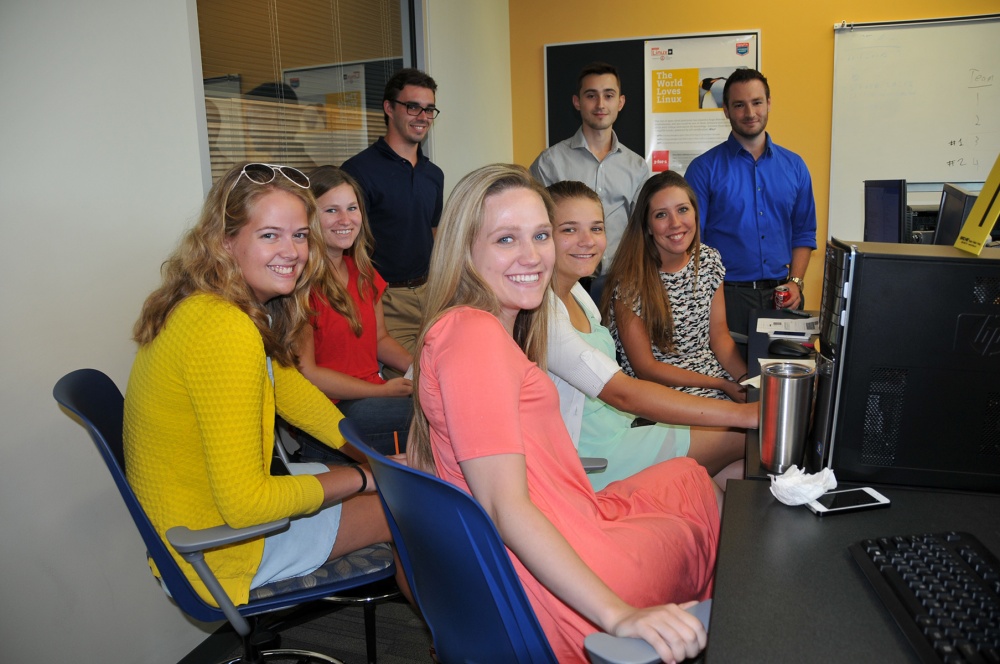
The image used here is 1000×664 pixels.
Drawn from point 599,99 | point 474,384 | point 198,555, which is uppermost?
point 599,99

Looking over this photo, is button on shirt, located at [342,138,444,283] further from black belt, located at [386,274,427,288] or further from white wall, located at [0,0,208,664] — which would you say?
white wall, located at [0,0,208,664]

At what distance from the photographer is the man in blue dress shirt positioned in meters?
3.78

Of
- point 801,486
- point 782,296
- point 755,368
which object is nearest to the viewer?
point 801,486

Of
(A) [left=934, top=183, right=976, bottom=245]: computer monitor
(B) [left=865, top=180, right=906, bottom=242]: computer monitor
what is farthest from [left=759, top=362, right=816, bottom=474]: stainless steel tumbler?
(B) [left=865, top=180, right=906, bottom=242]: computer monitor

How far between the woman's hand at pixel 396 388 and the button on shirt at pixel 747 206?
1995 millimetres

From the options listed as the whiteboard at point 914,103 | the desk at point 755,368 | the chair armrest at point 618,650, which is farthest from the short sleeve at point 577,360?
the whiteboard at point 914,103

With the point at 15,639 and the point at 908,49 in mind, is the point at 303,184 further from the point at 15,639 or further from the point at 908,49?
the point at 908,49

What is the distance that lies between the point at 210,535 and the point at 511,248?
0.75 m

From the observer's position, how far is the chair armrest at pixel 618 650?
0.87 meters

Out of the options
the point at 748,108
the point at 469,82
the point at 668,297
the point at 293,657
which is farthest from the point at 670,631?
the point at 469,82

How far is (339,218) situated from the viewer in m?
2.57

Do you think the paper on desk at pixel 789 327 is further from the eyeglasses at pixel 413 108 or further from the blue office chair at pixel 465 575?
the eyeglasses at pixel 413 108

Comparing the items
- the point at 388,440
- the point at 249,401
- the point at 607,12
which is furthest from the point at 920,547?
the point at 607,12

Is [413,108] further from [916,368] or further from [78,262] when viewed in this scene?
[916,368]
